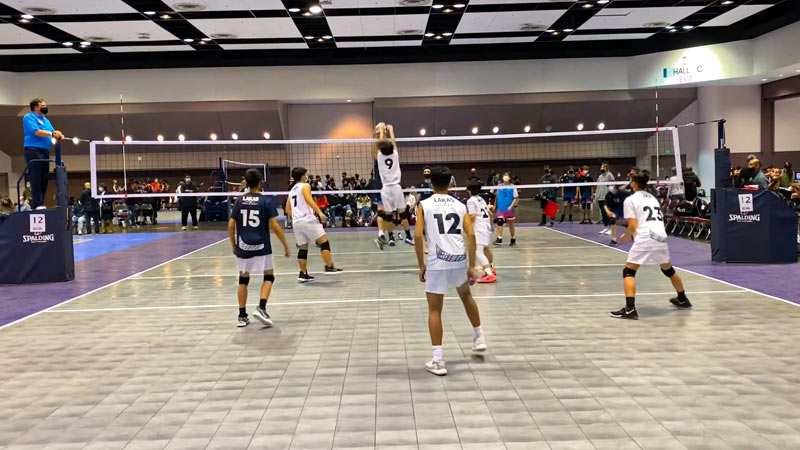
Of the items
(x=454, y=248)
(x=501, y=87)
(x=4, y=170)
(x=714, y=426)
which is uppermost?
(x=501, y=87)

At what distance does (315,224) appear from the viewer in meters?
9.48

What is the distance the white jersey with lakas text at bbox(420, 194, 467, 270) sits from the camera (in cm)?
484

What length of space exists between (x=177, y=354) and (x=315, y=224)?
4169mm

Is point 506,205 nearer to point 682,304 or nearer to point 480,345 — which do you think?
point 682,304

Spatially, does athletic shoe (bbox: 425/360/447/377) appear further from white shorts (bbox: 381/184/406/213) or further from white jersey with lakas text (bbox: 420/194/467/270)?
white shorts (bbox: 381/184/406/213)

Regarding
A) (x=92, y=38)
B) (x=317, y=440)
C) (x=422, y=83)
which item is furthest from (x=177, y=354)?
(x=422, y=83)

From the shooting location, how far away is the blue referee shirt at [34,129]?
9.54 metres

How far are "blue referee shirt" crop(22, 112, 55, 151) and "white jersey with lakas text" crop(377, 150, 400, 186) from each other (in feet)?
17.5

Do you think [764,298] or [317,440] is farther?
[764,298]

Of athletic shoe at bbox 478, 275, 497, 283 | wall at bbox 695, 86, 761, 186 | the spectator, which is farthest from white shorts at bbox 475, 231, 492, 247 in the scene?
wall at bbox 695, 86, 761, 186

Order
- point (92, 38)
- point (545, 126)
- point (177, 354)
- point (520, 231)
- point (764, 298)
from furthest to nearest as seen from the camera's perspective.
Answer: point (545, 126) < point (92, 38) < point (520, 231) < point (764, 298) < point (177, 354)

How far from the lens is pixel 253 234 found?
21.1 ft

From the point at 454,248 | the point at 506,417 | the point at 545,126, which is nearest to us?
the point at 506,417

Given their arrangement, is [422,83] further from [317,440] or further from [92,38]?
[317,440]
